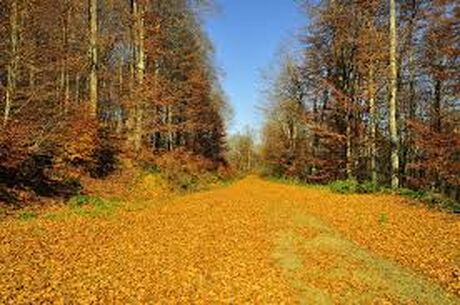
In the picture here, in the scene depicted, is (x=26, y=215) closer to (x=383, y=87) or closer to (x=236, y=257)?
(x=236, y=257)

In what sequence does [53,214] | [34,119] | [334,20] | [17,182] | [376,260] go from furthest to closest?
[334,20], [34,119], [17,182], [53,214], [376,260]

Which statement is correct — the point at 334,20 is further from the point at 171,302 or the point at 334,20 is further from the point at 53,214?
the point at 171,302

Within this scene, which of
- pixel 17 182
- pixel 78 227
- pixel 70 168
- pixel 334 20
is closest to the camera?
pixel 78 227

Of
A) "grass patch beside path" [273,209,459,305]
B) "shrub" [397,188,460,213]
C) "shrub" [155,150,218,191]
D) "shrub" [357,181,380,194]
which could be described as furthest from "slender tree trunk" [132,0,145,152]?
"grass patch beside path" [273,209,459,305]

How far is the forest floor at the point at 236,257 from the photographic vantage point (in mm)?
9375

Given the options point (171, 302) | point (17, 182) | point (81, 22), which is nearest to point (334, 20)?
point (81, 22)

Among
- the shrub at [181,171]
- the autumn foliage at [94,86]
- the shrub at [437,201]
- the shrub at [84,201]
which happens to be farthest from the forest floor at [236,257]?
the shrub at [181,171]

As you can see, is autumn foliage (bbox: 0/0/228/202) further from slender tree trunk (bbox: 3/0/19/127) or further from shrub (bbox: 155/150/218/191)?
shrub (bbox: 155/150/218/191)

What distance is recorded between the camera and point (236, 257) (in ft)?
40.1

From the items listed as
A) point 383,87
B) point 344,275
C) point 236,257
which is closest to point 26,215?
point 236,257

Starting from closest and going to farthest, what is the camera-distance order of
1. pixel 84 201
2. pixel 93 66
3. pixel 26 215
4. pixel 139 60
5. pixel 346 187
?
pixel 26 215 < pixel 84 201 < pixel 346 187 < pixel 93 66 < pixel 139 60

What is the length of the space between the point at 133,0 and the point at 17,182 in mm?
16301

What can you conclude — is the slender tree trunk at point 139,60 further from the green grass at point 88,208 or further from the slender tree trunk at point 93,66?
the green grass at point 88,208

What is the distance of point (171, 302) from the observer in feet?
29.5
